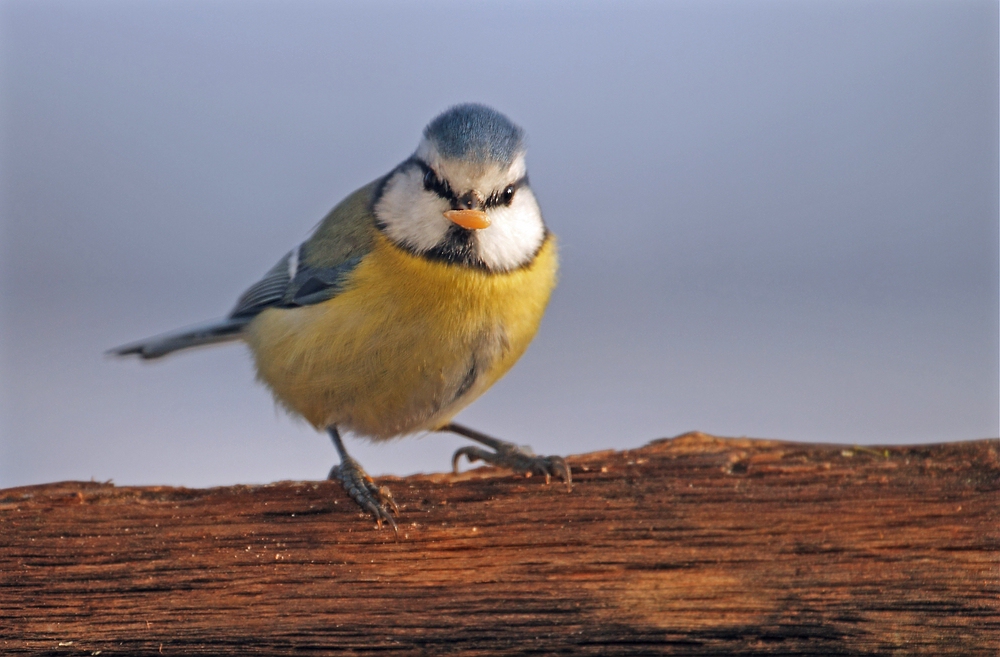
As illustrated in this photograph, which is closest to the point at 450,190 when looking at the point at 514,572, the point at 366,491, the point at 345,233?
the point at 345,233

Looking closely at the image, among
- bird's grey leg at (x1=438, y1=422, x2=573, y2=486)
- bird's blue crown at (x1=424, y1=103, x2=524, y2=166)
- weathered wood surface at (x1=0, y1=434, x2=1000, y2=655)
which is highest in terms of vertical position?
bird's blue crown at (x1=424, y1=103, x2=524, y2=166)

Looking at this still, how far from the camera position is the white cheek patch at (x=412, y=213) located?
167cm

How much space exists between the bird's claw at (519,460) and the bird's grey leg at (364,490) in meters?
0.26

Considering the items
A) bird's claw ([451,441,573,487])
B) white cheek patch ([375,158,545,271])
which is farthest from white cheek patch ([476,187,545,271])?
bird's claw ([451,441,573,487])

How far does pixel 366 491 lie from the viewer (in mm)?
1646

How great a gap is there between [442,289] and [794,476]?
0.71 m

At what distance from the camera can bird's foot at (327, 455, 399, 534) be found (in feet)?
5.21

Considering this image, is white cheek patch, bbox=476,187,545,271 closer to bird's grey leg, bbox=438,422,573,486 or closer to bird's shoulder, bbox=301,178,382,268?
bird's shoulder, bbox=301,178,382,268

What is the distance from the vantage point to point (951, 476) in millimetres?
1616

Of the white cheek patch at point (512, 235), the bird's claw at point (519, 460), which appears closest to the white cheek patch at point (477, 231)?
the white cheek patch at point (512, 235)

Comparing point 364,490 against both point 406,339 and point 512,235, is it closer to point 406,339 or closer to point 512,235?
point 406,339

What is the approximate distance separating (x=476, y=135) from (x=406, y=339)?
0.39 m

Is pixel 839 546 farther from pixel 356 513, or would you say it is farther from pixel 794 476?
pixel 356 513

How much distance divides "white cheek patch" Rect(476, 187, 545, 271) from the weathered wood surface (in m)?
0.43
